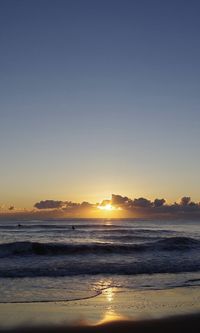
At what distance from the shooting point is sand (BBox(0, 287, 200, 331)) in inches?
430

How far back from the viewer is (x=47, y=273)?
2053 cm

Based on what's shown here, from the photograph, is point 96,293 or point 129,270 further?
point 129,270

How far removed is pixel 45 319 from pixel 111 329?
73.8 inches

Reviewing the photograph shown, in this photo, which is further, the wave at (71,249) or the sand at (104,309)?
the wave at (71,249)

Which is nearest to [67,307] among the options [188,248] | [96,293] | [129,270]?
[96,293]

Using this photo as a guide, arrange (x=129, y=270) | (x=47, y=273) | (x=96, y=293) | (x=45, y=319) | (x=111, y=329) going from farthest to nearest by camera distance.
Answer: (x=129, y=270) < (x=47, y=273) < (x=96, y=293) < (x=45, y=319) < (x=111, y=329)

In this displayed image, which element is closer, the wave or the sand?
the sand

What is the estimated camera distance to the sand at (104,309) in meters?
10.9

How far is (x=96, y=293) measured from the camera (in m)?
15.0

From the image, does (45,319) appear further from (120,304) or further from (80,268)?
(80,268)

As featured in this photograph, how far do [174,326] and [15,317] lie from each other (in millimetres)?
4156

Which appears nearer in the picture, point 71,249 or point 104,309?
point 104,309

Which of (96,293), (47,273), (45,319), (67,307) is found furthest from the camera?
(47,273)

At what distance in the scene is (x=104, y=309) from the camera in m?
12.3
